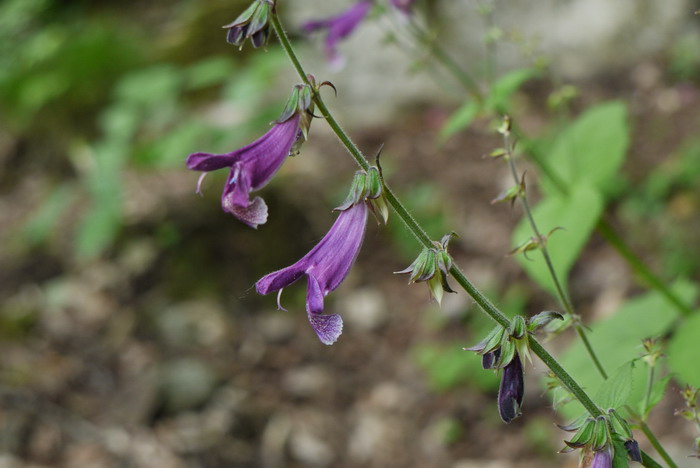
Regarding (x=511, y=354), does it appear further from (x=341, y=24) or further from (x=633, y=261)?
(x=341, y=24)

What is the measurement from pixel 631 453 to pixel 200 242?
4339mm

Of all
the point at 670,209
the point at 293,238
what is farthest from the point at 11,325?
the point at 670,209

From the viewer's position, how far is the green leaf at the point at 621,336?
2.11 metres

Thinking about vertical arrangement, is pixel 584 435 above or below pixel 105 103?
below

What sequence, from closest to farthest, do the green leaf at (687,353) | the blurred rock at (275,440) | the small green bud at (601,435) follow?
the small green bud at (601,435)
the green leaf at (687,353)
the blurred rock at (275,440)

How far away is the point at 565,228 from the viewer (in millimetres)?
2045

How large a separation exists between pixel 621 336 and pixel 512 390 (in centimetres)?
117

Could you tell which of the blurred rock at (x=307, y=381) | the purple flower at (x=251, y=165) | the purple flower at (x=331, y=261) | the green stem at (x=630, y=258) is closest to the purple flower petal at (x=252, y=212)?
the purple flower at (x=251, y=165)

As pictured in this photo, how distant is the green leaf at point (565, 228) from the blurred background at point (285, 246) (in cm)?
47

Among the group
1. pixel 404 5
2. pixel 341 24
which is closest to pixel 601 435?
pixel 404 5

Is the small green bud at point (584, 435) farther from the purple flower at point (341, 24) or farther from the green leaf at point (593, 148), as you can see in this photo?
the purple flower at point (341, 24)

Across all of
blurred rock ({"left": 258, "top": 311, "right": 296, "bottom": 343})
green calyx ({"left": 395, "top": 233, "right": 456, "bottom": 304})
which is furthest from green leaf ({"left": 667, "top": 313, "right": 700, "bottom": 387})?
blurred rock ({"left": 258, "top": 311, "right": 296, "bottom": 343})

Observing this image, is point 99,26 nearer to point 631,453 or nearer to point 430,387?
point 430,387

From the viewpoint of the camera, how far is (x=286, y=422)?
4.18 meters
